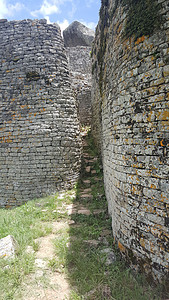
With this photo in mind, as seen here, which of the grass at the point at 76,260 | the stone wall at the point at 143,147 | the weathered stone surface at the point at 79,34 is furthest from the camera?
the weathered stone surface at the point at 79,34

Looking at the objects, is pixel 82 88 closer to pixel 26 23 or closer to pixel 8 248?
pixel 26 23

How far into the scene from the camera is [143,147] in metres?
2.12

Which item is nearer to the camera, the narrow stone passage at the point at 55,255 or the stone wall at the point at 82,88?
the narrow stone passage at the point at 55,255

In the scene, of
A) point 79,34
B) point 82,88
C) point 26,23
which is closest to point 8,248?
point 26,23

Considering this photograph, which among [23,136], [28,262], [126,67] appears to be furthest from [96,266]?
[23,136]

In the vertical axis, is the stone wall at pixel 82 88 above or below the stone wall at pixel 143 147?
above

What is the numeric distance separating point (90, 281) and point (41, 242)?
1.37 m

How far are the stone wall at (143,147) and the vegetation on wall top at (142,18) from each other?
0.24 ft

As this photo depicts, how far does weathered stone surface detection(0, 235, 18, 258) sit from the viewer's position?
272 cm

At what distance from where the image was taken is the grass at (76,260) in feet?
6.90

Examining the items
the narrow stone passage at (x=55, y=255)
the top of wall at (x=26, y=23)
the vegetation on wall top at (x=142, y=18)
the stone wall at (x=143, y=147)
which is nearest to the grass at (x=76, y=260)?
the narrow stone passage at (x=55, y=255)

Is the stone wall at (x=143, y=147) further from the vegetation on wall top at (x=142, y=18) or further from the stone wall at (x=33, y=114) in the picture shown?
the stone wall at (x=33, y=114)

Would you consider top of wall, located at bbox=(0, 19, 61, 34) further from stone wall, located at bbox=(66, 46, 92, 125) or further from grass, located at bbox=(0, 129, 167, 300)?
grass, located at bbox=(0, 129, 167, 300)

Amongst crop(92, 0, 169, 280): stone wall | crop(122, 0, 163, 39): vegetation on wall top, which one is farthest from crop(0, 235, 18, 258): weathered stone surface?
crop(122, 0, 163, 39): vegetation on wall top
